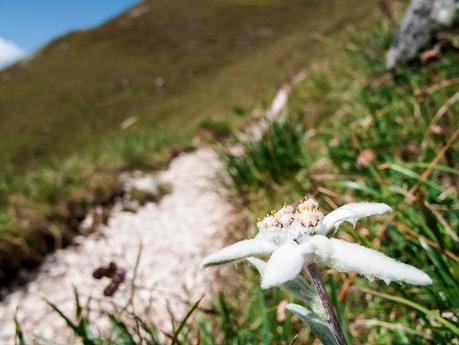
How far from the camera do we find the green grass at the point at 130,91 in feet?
22.2

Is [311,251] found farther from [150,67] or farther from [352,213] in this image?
[150,67]

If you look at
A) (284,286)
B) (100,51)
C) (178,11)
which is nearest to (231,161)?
(284,286)

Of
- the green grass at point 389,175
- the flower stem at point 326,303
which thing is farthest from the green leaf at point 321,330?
the green grass at point 389,175

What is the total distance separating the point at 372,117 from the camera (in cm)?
394

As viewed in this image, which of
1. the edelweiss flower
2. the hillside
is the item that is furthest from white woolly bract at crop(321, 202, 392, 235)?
the hillside

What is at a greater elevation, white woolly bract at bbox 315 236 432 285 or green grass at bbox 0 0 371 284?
white woolly bract at bbox 315 236 432 285

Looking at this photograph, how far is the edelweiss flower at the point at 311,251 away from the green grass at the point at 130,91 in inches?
189

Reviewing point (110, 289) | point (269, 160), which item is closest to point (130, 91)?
point (269, 160)

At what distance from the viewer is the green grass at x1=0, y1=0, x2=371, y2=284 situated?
6.76 meters

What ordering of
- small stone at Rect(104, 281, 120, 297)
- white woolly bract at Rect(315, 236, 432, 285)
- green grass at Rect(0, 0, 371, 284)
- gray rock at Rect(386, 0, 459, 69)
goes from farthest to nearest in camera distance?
green grass at Rect(0, 0, 371, 284) < gray rock at Rect(386, 0, 459, 69) < small stone at Rect(104, 281, 120, 297) < white woolly bract at Rect(315, 236, 432, 285)

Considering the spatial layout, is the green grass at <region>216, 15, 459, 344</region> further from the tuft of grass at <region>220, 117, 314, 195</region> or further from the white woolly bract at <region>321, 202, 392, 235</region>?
the white woolly bract at <region>321, 202, 392, 235</region>

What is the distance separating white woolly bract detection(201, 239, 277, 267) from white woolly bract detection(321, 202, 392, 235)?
0.14 metres

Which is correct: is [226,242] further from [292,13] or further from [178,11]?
[178,11]

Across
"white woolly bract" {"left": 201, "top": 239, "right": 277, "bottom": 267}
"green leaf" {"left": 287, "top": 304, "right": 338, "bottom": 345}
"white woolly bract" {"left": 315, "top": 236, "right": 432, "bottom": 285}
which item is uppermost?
"white woolly bract" {"left": 201, "top": 239, "right": 277, "bottom": 267}
